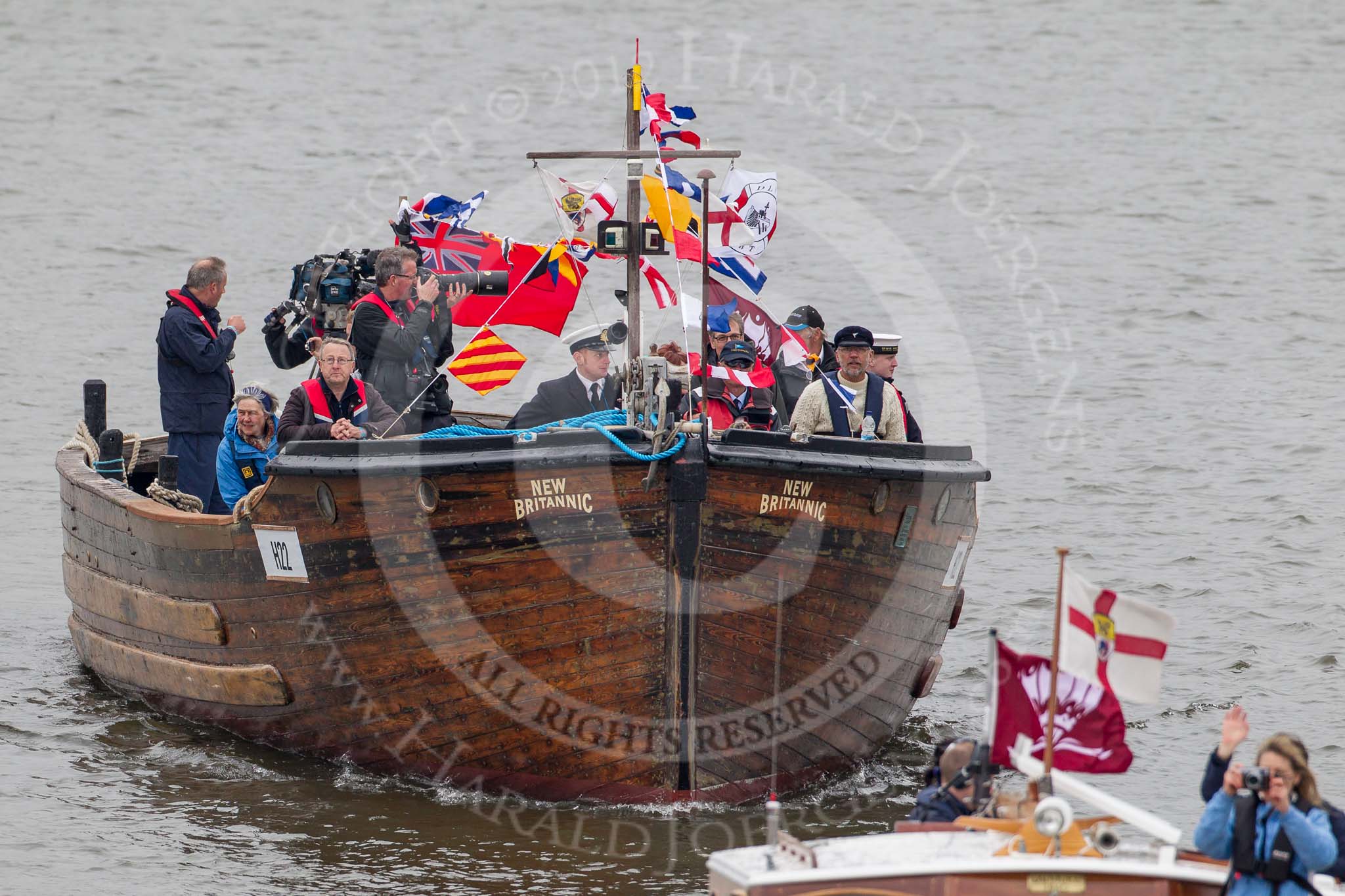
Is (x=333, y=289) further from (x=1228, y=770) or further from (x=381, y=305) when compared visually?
(x=1228, y=770)

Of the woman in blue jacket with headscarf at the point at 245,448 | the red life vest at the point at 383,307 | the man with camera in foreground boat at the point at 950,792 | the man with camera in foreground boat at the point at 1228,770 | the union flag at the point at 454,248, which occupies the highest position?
the union flag at the point at 454,248

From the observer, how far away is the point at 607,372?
10328mm

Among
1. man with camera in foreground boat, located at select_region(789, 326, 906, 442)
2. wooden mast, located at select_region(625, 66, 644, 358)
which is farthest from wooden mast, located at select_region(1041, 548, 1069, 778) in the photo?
wooden mast, located at select_region(625, 66, 644, 358)

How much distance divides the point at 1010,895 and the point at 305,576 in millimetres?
4323

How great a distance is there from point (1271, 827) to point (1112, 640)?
85cm

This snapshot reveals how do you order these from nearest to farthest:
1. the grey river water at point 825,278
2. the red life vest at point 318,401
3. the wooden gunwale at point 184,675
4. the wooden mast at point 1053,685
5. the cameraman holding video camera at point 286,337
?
the wooden mast at point 1053,685, the grey river water at point 825,278, the red life vest at point 318,401, the wooden gunwale at point 184,675, the cameraman holding video camera at point 286,337

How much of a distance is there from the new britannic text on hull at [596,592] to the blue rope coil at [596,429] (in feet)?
0.09

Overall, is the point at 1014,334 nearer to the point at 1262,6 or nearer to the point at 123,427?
the point at 123,427

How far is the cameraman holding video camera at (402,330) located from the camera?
10.5 meters

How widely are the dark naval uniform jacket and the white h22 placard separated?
1.44 m

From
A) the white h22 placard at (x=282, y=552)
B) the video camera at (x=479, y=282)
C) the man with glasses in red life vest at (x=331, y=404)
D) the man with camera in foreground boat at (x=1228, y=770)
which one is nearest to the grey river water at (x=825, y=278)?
the white h22 placard at (x=282, y=552)

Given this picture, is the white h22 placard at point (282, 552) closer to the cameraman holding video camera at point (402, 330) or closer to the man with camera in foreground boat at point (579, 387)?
the cameraman holding video camera at point (402, 330)

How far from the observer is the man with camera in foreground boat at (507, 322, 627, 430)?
10.2m

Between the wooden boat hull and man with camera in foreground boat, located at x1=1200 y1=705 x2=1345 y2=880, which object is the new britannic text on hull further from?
man with camera in foreground boat, located at x1=1200 y1=705 x2=1345 y2=880
